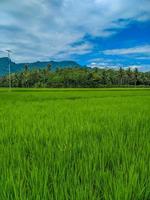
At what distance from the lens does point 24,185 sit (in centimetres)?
176

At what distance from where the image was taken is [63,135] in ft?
11.5

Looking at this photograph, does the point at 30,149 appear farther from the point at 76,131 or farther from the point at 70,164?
the point at 76,131

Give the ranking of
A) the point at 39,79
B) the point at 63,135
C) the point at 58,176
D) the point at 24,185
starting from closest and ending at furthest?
1. the point at 24,185
2. the point at 58,176
3. the point at 63,135
4. the point at 39,79

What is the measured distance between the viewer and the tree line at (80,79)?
107 m

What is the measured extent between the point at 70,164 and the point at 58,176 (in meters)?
0.32

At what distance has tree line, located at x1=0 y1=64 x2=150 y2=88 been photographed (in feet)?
350

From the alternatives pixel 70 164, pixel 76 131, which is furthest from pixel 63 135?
pixel 70 164

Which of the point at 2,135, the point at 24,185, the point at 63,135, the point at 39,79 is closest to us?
the point at 24,185

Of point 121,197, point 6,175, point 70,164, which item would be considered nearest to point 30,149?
point 70,164

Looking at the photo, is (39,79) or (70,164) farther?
(39,79)

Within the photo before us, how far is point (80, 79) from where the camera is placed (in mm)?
106062

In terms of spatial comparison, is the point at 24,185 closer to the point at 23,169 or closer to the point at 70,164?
the point at 23,169

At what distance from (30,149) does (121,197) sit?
5.31ft

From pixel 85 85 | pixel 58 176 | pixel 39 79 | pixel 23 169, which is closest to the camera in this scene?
pixel 58 176
